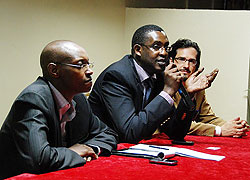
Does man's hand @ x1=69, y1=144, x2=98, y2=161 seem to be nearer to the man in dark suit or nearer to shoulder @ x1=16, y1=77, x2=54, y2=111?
shoulder @ x1=16, y1=77, x2=54, y2=111

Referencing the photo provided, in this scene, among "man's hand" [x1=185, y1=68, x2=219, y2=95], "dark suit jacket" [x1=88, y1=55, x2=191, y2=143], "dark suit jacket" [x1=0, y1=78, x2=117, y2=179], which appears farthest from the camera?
"man's hand" [x1=185, y1=68, x2=219, y2=95]

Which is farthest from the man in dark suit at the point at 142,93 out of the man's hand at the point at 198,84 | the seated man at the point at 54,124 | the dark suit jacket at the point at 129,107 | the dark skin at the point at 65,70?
the dark skin at the point at 65,70

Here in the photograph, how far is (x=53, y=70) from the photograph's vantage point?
2.18 metres

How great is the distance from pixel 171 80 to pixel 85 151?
887 mm

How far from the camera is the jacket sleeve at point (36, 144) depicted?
6.00 ft

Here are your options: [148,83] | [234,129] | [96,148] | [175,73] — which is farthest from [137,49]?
[96,148]

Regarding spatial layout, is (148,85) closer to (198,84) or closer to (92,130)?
(198,84)

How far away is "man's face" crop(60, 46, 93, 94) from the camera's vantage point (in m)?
2.17

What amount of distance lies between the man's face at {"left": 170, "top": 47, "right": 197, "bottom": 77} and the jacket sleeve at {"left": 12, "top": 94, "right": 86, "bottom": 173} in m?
1.73

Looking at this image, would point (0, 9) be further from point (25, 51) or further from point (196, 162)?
point (196, 162)

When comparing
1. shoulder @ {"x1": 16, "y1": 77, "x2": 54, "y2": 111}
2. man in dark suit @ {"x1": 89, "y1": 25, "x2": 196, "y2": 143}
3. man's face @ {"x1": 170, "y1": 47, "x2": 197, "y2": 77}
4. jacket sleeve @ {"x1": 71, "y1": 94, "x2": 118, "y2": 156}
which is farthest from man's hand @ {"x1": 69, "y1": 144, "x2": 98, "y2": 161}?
man's face @ {"x1": 170, "y1": 47, "x2": 197, "y2": 77}

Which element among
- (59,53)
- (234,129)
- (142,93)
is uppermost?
(59,53)

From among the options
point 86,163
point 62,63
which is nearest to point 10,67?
point 62,63

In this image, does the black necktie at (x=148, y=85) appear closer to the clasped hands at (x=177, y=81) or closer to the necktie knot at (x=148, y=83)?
the necktie knot at (x=148, y=83)
